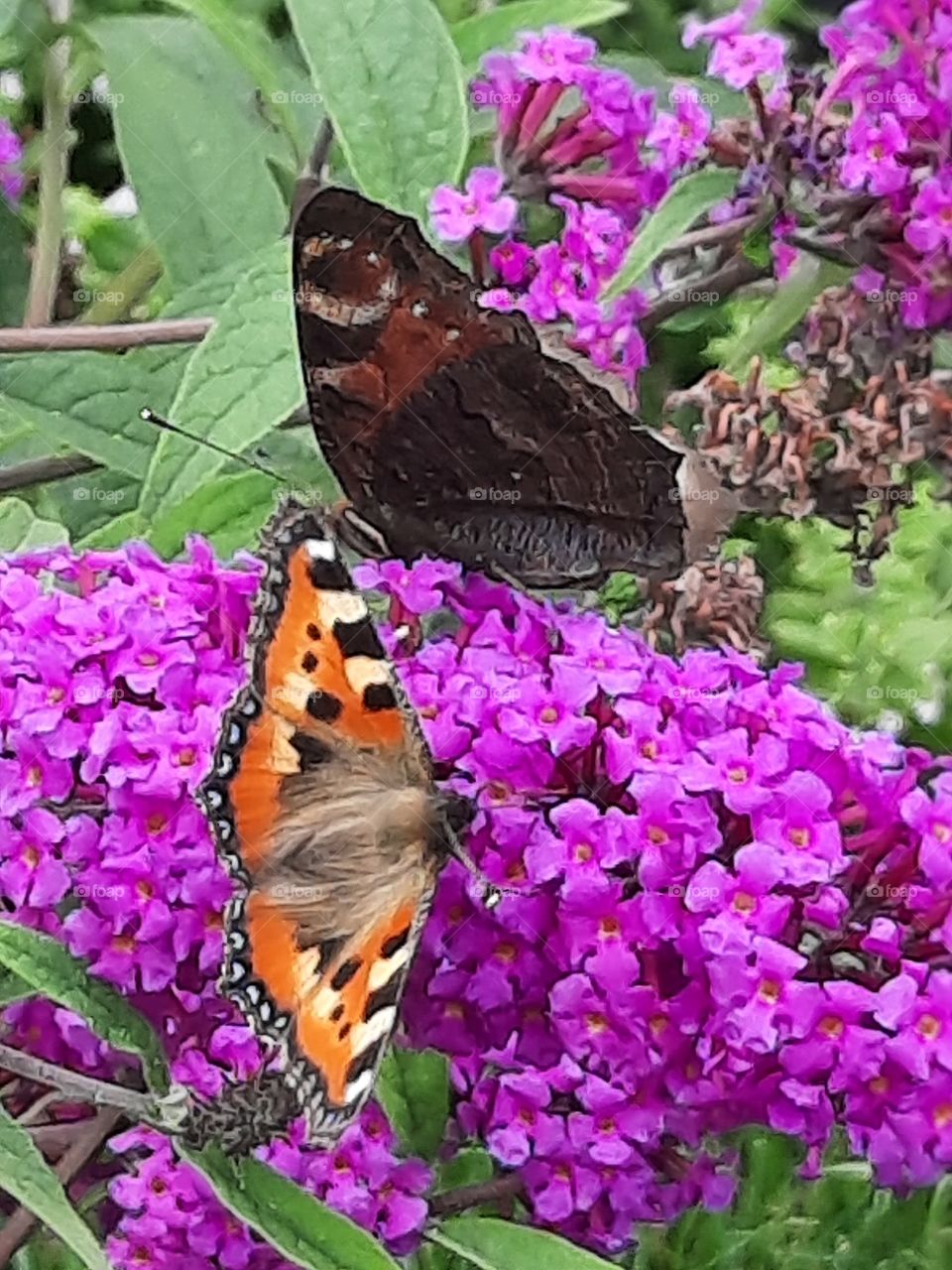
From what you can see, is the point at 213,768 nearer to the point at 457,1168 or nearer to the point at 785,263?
the point at 457,1168

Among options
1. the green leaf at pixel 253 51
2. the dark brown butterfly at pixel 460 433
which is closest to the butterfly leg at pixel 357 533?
the dark brown butterfly at pixel 460 433

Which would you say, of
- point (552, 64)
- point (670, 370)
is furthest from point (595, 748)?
point (670, 370)

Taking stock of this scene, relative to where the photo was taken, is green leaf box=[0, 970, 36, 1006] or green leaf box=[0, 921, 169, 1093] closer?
green leaf box=[0, 921, 169, 1093]

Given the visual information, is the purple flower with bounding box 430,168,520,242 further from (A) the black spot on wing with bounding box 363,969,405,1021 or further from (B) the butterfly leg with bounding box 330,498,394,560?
(A) the black spot on wing with bounding box 363,969,405,1021

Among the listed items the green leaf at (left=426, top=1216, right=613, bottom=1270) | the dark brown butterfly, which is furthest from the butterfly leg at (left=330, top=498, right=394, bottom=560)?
the green leaf at (left=426, top=1216, right=613, bottom=1270)

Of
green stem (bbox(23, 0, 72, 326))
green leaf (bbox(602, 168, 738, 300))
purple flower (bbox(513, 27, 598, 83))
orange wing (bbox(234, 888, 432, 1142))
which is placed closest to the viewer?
orange wing (bbox(234, 888, 432, 1142))

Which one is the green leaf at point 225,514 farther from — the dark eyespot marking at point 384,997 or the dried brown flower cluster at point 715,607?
the dark eyespot marking at point 384,997
